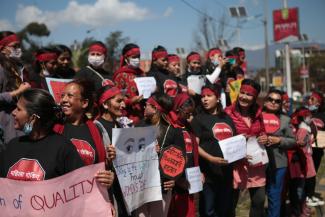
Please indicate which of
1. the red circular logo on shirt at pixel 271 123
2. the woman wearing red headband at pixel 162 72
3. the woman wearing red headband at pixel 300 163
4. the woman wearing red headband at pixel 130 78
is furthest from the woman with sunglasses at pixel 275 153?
the woman wearing red headband at pixel 130 78

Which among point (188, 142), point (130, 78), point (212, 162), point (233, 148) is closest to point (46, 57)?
point (130, 78)

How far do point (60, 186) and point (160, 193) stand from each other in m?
1.40

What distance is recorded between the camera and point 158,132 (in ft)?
14.6

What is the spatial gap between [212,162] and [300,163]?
2256 mm

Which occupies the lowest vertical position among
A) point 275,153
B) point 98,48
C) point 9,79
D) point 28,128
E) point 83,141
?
point 275,153

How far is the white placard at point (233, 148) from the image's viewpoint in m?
5.25

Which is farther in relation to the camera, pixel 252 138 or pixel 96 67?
pixel 96 67

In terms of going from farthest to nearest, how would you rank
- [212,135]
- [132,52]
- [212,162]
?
[132,52] → [212,135] → [212,162]

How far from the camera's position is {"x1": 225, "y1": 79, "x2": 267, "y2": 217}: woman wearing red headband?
5.63 m

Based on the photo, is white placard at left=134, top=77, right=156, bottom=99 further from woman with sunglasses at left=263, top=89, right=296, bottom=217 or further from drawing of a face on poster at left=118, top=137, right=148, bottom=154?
drawing of a face on poster at left=118, top=137, right=148, bottom=154

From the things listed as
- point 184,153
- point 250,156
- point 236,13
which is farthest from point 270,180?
point 236,13

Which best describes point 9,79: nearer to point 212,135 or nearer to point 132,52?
point 132,52

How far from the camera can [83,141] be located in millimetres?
3420

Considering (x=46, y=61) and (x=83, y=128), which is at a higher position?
(x=46, y=61)
